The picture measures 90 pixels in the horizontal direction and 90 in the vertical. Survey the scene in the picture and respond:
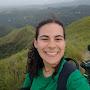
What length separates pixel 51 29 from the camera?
294cm

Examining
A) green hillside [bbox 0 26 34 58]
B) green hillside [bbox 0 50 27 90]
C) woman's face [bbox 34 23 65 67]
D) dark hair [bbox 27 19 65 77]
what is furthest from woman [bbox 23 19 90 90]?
green hillside [bbox 0 26 34 58]

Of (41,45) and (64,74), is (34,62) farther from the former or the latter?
(64,74)

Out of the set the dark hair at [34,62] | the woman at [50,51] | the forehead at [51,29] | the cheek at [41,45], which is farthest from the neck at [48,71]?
the forehead at [51,29]

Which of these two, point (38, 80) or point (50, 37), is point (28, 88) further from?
point (50, 37)

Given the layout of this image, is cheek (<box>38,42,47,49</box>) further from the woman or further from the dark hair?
the dark hair

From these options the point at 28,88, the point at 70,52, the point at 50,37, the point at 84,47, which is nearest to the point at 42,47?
the point at 50,37

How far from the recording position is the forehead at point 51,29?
292 centimetres

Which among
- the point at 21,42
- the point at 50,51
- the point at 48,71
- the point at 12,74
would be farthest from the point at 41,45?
the point at 21,42

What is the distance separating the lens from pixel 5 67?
7.95 m

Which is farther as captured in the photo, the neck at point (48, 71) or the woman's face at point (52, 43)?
the neck at point (48, 71)

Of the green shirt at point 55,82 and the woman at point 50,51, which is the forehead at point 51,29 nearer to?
the woman at point 50,51

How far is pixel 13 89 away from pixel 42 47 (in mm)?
4413

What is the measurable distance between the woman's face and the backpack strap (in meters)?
0.13

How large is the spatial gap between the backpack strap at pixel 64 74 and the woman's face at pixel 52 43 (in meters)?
0.13
